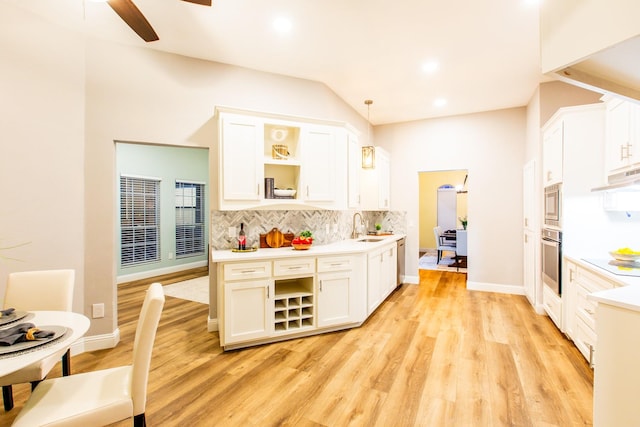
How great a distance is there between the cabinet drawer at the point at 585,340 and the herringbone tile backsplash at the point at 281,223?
9.00 ft

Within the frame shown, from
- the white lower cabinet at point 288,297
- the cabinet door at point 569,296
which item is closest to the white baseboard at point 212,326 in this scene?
the white lower cabinet at point 288,297

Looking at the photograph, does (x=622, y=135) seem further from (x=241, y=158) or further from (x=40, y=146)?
(x=40, y=146)

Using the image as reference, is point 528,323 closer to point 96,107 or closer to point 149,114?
point 149,114

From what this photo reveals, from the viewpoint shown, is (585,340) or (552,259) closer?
(585,340)

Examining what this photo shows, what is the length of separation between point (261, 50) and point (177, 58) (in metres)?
0.95

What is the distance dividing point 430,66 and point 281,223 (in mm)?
2641

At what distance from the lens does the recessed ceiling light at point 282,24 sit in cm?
266

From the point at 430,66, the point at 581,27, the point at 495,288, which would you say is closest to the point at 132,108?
the point at 430,66

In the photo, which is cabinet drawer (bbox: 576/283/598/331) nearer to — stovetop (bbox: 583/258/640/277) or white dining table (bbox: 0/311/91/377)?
stovetop (bbox: 583/258/640/277)

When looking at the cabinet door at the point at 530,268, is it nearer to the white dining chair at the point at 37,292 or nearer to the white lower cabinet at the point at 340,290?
the white lower cabinet at the point at 340,290

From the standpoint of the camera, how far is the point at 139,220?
5988 millimetres

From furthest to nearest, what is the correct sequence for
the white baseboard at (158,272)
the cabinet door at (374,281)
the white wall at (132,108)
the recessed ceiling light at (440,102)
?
the white baseboard at (158,272) < the recessed ceiling light at (440,102) < the cabinet door at (374,281) < the white wall at (132,108)

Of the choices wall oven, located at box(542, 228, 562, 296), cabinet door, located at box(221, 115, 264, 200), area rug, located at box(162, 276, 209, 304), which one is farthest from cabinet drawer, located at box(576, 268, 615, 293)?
area rug, located at box(162, 276, 209, 304)

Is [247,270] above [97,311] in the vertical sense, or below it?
above
